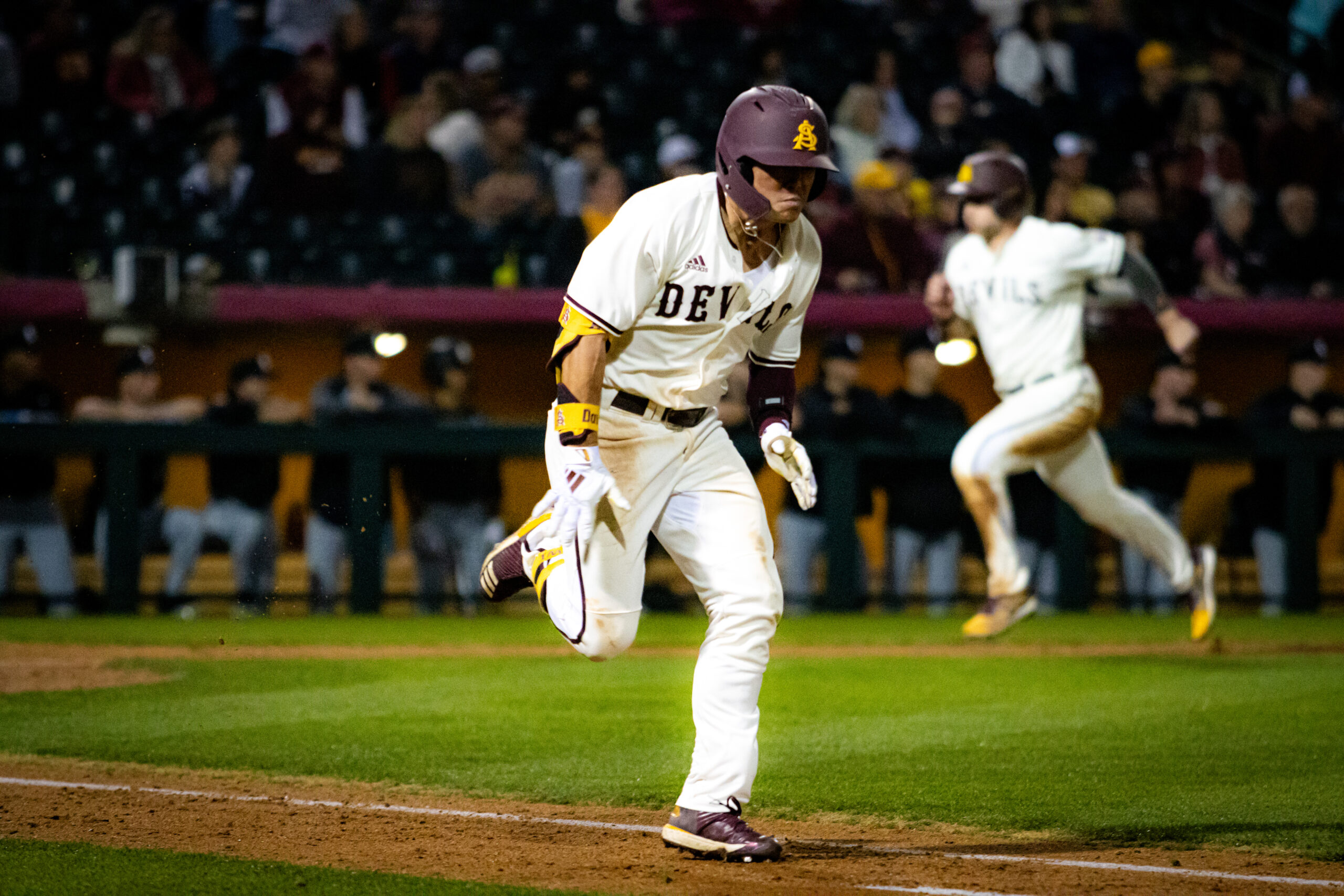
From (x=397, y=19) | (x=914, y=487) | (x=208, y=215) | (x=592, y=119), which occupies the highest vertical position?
(x=397, y=19)

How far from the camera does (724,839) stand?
416 cm

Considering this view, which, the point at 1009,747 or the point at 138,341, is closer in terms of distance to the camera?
the point at 1009,747

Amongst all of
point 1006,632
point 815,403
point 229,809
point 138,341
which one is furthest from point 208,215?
point 229,809

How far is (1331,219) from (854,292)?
4.25 metres

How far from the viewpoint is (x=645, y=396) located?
A: 4441mm

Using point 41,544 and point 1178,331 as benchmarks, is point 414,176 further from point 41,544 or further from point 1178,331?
point 1178,331

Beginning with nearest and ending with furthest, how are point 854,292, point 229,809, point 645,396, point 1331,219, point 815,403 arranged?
point 645,396 < point 229,809 < point 815,403 < point 854,292 < point 1331,219

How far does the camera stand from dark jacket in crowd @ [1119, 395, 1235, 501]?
37.1 feet

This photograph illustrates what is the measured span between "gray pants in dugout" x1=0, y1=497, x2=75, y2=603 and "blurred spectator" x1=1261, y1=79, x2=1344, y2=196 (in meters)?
9.88

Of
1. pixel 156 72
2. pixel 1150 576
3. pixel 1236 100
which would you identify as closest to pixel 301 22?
pixel 156 72

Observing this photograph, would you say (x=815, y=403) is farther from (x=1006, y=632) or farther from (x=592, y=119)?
(x=592, y=119)

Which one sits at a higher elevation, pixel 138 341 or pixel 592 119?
pixel 592 119

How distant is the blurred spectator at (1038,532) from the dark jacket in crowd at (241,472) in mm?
4994

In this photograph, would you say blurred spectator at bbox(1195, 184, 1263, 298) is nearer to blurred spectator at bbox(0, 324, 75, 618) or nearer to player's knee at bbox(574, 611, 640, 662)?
blurred spectator at bbox(0, 324, 75, 618)
